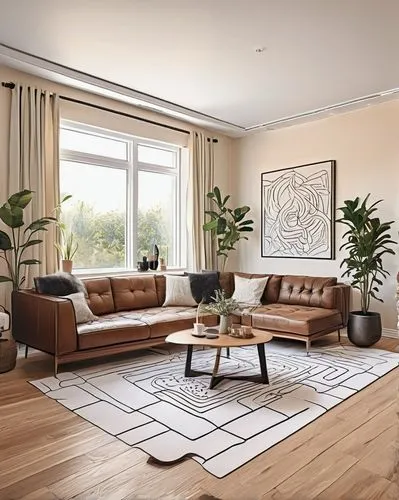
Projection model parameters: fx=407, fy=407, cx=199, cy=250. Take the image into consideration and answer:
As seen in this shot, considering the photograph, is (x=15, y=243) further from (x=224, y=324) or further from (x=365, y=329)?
(x=365, y=329)

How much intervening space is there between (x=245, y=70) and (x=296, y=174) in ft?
7.01

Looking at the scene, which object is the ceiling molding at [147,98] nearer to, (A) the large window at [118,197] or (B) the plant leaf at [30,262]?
(A) the large window at [118,197]

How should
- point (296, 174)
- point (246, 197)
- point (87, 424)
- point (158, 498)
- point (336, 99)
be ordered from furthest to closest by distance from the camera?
point (246, 197), point (296, 174), point (336, 99), point (87, 424), point (158, 498)

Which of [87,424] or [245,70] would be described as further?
[245,70]

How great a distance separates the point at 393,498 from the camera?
75.8 inches

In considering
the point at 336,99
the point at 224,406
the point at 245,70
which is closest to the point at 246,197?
the point at 336,99

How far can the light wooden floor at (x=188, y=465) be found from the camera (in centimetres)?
197

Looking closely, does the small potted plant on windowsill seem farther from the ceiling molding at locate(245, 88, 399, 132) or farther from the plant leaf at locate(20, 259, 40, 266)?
→ the ceiling molding at locate(245, 88, 399, 132)

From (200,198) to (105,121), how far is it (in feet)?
6.22

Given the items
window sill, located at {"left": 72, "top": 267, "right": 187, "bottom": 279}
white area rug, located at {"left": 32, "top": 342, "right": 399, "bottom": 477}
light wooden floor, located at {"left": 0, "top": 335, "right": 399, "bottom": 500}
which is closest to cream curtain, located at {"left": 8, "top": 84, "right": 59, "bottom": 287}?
window sill, located at {"left": 72, "top": 267, "right": 187, "bottom": 279}

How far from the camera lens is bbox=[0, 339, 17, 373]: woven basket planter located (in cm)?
374

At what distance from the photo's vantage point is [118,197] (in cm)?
567

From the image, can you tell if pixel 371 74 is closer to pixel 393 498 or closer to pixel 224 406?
pixel 224 406

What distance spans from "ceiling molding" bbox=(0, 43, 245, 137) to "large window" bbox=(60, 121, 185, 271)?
1.60 ft
